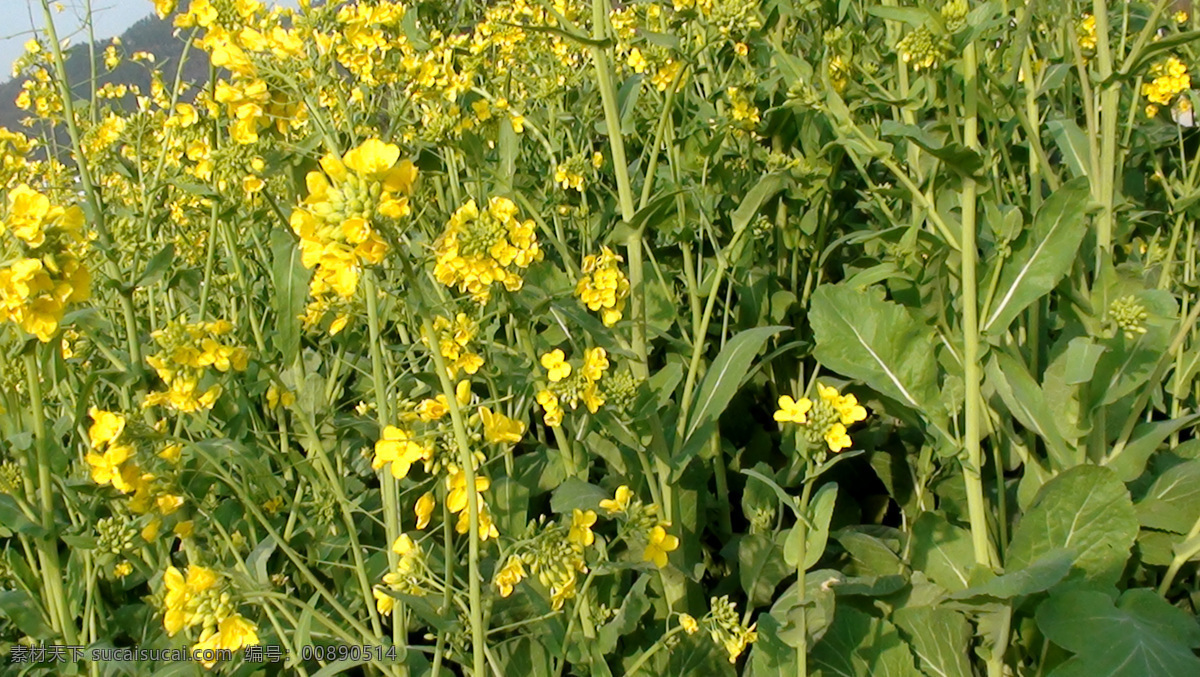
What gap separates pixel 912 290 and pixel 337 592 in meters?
1.67

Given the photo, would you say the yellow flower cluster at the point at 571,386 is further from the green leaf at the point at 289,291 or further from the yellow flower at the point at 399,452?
the green leaf at the point at 289,291

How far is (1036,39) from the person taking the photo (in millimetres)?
3314

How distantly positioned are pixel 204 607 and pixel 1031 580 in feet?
4.73

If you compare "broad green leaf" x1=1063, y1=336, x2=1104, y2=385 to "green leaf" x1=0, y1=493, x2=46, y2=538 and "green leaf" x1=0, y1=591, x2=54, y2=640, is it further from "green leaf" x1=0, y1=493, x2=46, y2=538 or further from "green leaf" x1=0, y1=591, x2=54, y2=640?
"green leaf" x1=0, y1=591, x2=54, y2=640

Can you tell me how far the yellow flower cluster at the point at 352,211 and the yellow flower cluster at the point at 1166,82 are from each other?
2.69 m

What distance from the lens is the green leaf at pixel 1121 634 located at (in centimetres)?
157

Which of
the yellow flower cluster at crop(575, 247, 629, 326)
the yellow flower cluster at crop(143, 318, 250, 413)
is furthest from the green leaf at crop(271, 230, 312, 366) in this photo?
the yellow flower cluster at crop(575, 247, 629, 326)

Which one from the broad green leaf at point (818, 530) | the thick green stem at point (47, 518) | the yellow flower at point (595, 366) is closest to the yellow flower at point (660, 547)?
the broad green leaf at point (818, 530)

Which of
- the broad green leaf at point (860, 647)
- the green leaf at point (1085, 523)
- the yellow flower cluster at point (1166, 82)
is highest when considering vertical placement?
the yellow flower cluster at point (1166, 82)

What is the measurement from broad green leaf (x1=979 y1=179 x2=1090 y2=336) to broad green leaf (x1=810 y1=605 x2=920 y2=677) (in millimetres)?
672

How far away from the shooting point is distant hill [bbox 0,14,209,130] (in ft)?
9.24

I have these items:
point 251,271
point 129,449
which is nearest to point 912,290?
point 129,449

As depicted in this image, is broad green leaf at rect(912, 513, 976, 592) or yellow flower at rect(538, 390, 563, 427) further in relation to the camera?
broad green leaf at rect(912, 513, 976, 592)

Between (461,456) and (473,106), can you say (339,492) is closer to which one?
(461,456)
